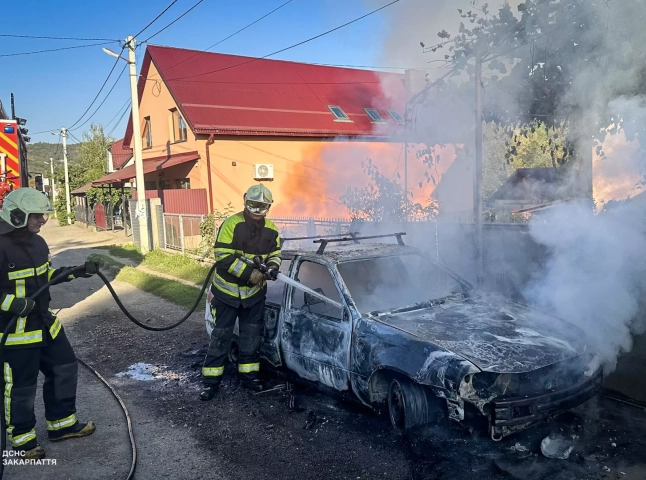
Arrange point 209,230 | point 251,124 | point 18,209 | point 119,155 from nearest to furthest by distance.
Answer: point 18,209 → point 209,230 → point 251,124 → point 119,155

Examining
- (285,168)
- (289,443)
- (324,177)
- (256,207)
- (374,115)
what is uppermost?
(374,115)

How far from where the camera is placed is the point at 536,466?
3523 mm

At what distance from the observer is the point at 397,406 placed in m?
3.96

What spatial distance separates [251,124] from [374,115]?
17.1ft

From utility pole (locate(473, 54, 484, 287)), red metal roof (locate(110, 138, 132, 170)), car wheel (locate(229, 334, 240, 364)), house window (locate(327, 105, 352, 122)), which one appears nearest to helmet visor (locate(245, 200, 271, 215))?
car wheel (locate(229, 334, 240, 364))

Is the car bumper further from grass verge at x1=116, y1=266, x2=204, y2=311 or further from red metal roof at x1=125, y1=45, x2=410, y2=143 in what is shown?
red metal roof at x1=125, y1=45, x2=410, y2=143

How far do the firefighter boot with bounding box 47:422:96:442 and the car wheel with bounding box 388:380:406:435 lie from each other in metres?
→ 2.45

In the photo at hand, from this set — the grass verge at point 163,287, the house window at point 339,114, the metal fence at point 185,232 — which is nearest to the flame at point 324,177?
the house window at point 339,114

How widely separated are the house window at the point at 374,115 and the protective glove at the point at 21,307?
17.7 metres

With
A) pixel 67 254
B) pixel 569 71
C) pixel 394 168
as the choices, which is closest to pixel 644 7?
pixel 569 71

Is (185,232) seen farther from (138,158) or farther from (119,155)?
(119,155)

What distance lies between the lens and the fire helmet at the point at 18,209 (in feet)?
12.8

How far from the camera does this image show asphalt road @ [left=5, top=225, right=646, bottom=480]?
357 cm

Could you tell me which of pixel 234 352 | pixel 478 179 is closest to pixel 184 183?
pixel 478 179
